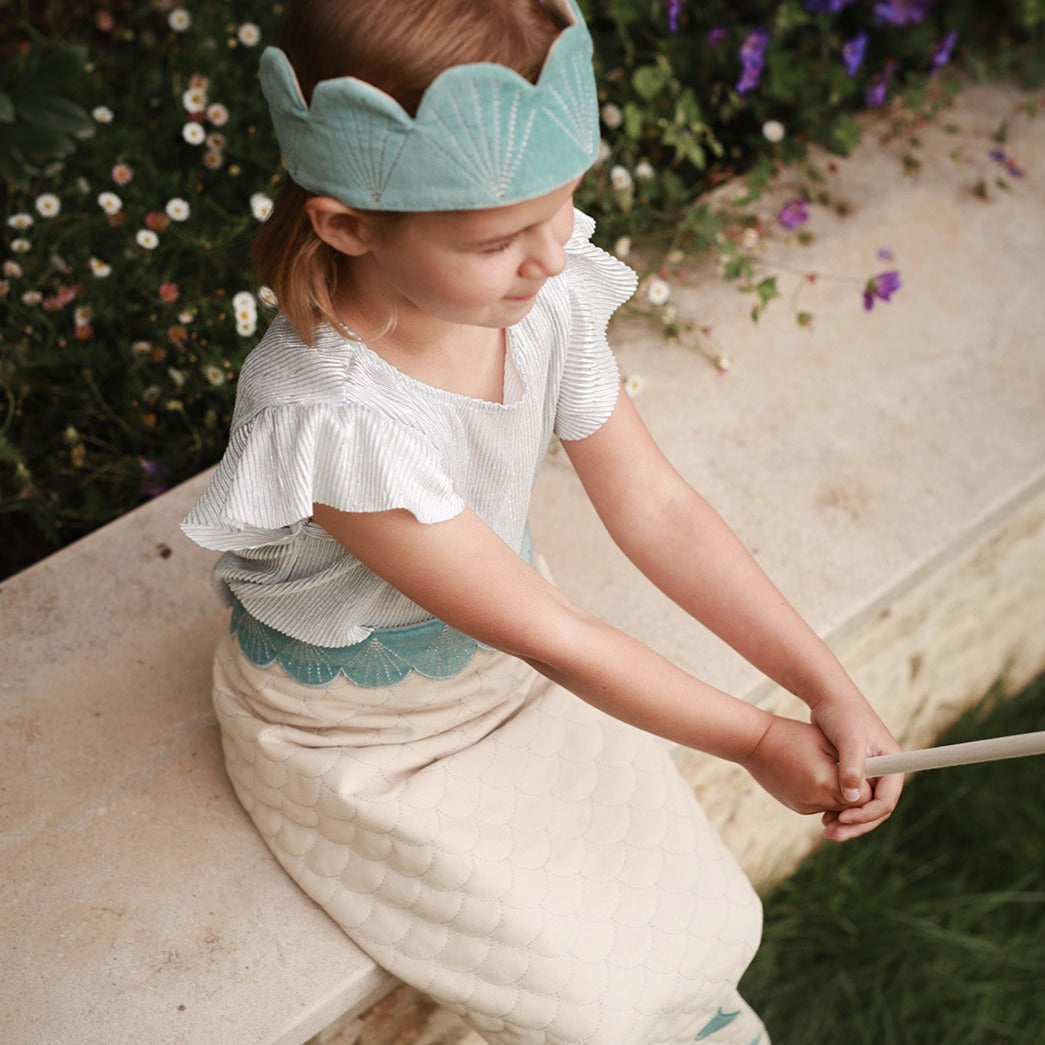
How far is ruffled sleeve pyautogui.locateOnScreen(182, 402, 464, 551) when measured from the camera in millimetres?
953

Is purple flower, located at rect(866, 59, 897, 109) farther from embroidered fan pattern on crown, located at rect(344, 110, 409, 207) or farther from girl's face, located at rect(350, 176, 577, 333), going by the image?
embroidered fan pattern on crown, located at rect(344, 110, 409, 207)

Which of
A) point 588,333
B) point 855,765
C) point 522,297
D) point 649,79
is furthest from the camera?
point 649,79

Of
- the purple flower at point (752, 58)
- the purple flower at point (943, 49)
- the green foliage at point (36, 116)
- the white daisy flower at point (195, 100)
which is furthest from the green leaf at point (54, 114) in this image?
the purple flower at point (943, 49)

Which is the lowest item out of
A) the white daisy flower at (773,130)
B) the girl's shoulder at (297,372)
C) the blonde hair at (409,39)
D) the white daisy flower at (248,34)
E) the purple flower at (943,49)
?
the white daisy flower at (248,34)

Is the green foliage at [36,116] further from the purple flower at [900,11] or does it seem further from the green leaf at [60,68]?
the purple flower at [900,11]

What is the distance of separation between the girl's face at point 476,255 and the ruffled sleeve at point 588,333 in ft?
0.73

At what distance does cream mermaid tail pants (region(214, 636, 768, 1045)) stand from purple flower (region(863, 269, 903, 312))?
100cm

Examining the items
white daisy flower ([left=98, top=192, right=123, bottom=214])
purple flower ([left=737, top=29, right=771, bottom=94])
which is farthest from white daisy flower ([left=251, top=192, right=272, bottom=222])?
purple flower ([left=737, top=29, right=771, bottom=94])

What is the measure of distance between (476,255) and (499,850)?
553 millimetres

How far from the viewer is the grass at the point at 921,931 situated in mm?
1832

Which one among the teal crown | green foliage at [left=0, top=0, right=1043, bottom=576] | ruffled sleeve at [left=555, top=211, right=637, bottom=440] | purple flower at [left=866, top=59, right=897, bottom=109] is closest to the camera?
the teal crown

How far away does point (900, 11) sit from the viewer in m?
2.32

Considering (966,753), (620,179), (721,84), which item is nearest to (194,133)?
(620,179)

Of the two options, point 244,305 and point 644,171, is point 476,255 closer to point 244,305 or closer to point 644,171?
point 244,305
